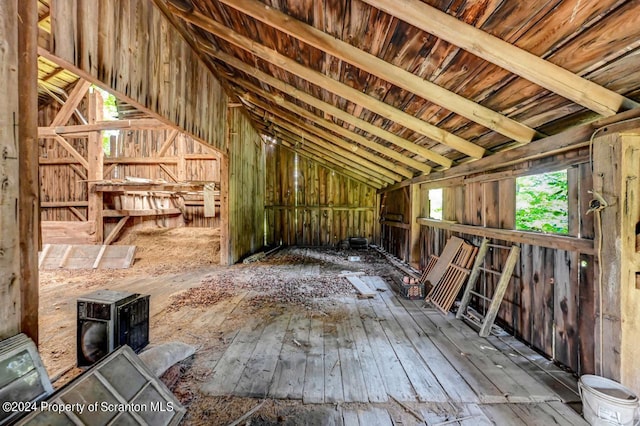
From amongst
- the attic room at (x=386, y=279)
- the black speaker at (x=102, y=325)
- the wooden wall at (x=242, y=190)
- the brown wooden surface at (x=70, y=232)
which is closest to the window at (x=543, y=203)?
the attic room at (x=386, y=279)

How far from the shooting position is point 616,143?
1733mm

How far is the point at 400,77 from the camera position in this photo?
94.6 inches

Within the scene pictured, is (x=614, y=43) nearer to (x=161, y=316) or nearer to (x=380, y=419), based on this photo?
(x=380, y=419)

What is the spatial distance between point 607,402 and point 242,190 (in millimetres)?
6668

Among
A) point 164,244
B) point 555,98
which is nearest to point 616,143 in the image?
point 555,98

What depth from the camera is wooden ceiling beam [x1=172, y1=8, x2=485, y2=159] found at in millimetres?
3121

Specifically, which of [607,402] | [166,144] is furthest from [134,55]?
[166,144]

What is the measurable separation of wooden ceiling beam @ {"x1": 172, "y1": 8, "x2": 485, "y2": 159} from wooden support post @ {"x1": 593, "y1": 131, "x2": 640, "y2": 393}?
152cm

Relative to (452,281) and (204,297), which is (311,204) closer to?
(204,297)

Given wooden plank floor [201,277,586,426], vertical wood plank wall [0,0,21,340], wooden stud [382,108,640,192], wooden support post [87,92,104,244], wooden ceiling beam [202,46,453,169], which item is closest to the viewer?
vertical wood plank wall [0,0,21,340]

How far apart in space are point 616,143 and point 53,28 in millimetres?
3994

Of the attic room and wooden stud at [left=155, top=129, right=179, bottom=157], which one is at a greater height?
wooden stud at [left=155, top=129, right=179, bottom=157]

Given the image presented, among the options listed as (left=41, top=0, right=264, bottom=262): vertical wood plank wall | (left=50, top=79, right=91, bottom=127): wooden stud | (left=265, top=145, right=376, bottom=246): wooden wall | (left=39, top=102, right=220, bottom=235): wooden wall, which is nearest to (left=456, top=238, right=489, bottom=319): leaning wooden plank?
(left=41, top=0, right=264, bottom=262): vertical wood plank wall

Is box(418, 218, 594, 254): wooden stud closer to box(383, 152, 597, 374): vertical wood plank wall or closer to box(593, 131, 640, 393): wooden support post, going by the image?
box(383, 152, 597, 374): vertical wood plank wall
